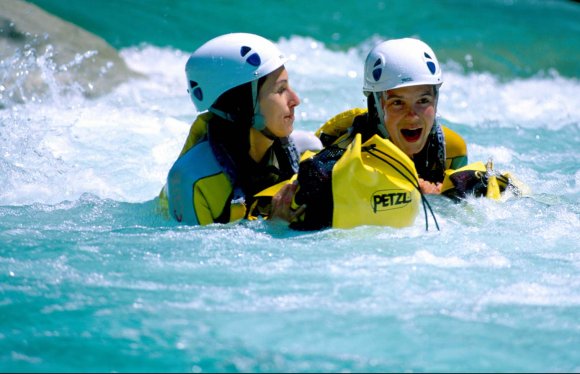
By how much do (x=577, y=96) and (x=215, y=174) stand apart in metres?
7.88

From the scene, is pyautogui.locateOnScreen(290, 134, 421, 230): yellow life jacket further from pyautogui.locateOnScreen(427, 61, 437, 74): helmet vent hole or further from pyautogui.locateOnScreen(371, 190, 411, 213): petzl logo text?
pyautogui.locateOnScreen(427, 61, 437, 74): helmet vent hole

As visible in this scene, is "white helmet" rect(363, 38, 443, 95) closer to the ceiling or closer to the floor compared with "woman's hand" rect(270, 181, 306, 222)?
closer to the ceiling

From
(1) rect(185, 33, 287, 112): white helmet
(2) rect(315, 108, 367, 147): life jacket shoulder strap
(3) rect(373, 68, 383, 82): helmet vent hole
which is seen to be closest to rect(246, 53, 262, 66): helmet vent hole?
(1) rect(185, 33, 287, 112): white helmet

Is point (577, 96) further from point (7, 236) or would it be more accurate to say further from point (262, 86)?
point (7, 236)

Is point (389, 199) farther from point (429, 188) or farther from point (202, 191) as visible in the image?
point (202, 191)

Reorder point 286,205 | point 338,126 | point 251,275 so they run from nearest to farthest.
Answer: point 251,275 → point 286,205 → point 338,126

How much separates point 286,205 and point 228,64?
37.8 inches

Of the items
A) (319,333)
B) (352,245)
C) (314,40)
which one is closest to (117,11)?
(314,40)

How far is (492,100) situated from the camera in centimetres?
1162

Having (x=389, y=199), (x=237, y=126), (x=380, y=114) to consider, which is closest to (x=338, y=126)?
(x=380, y=114)

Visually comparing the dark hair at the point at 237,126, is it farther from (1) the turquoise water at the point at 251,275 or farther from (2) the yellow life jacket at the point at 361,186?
(2) the yellow life jacket at the point at 361,186

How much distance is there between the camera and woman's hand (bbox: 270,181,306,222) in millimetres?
5344

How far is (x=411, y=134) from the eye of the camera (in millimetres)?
5980

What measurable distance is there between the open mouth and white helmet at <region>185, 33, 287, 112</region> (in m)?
0.90
